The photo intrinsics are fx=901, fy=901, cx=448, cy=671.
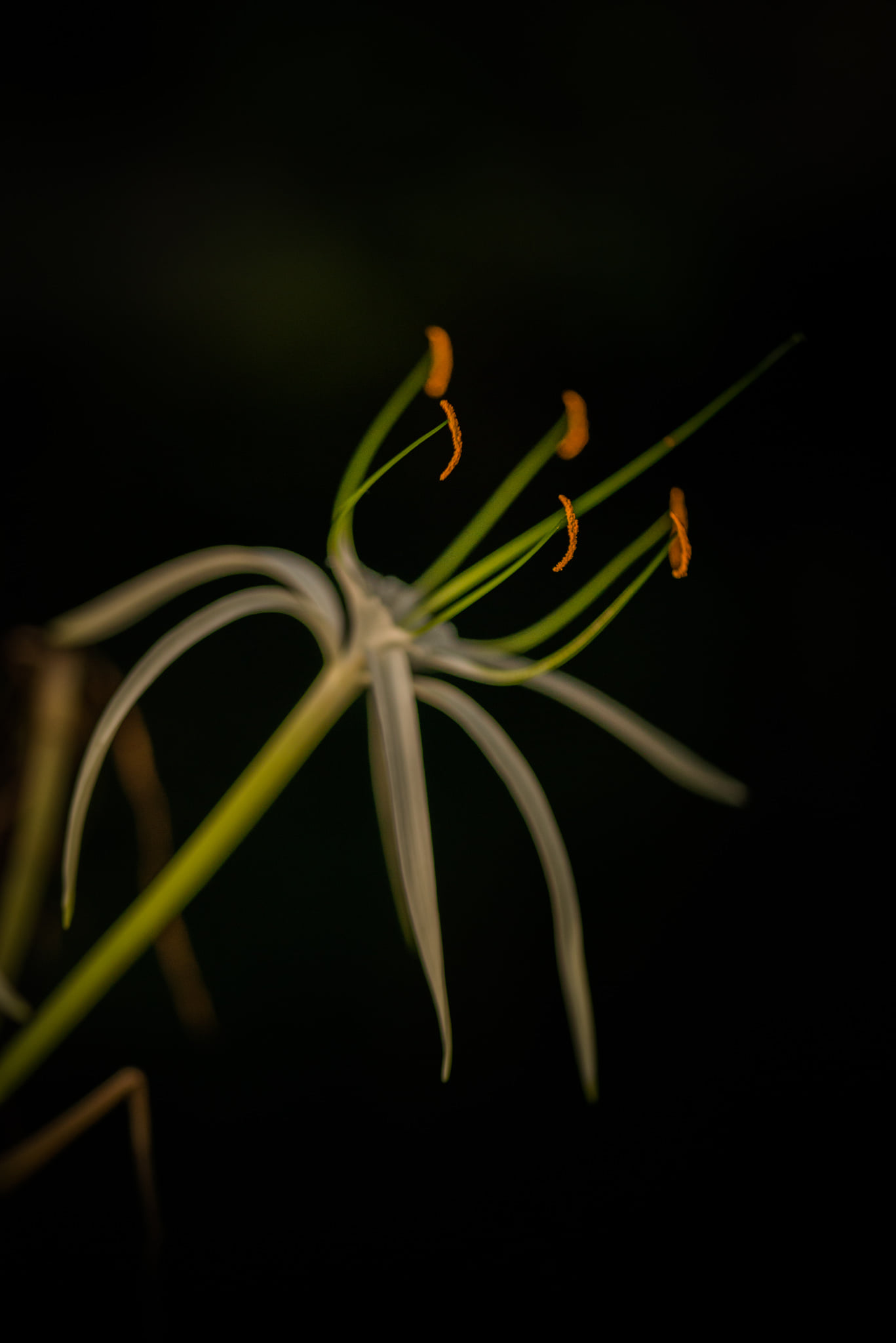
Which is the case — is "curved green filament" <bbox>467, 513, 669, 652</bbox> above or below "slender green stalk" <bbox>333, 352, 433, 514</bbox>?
below

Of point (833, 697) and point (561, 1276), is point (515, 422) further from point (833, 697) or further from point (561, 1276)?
point (561, 1276)

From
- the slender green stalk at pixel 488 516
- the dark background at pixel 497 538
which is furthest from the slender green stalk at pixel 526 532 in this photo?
the dark background at pixel 497 538

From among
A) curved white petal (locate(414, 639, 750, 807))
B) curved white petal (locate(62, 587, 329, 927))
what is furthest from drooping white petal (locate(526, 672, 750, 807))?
curved white petal (locate(62, 587, 329, 927))

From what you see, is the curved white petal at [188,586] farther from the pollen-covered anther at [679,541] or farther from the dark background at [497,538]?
the dark background at [497,538]

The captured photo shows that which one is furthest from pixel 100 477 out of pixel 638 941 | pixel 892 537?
pixel 892 537

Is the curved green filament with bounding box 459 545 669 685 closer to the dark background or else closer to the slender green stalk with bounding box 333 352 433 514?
the slender green stalk with bounding box 333 352 433 514

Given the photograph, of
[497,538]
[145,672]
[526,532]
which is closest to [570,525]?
[526,532]
